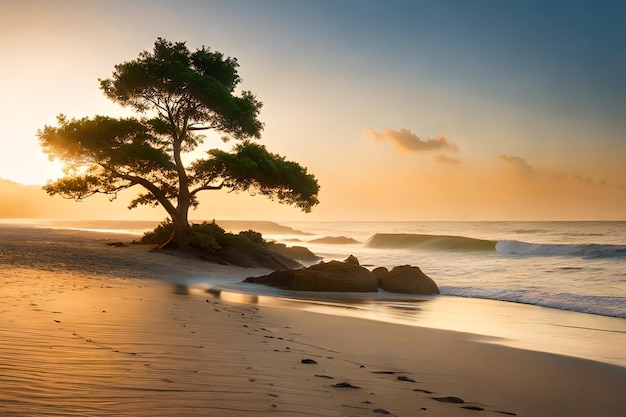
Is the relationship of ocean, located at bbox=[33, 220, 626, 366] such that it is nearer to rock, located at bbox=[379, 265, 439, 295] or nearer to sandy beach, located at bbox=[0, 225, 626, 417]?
rock, located at bbox=[379, 265, 439, 295]

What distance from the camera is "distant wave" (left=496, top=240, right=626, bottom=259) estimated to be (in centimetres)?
4128

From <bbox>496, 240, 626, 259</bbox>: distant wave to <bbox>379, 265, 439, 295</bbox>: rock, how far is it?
29.1 meters

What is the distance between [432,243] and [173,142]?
4027 cm

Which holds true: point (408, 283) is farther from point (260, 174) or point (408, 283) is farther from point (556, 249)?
point (556, 249)

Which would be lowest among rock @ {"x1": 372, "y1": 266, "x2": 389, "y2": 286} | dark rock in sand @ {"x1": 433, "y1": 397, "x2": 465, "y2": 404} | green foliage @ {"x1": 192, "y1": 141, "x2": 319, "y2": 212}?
dark rock in sand @ {"x1": 433, "y1": 397, "x2": 465, "y2": 404}

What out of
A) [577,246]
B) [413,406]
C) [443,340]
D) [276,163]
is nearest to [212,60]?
[276,163]

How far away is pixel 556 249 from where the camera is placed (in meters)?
46.8

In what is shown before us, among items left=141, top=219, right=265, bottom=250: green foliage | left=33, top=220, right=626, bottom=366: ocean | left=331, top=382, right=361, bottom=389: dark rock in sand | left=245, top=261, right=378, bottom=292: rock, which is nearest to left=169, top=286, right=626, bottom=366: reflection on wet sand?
left=33, top=220, right=626, bottom=366: ocean

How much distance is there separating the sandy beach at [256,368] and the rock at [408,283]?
25.7 ft

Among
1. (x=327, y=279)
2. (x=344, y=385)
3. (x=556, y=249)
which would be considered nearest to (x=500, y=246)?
(x=556, y=249)

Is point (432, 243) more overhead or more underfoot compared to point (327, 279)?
more overhead

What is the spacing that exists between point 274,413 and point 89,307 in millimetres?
5817

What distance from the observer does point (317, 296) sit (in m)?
14.9

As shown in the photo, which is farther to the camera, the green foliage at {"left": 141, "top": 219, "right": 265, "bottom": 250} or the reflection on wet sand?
the green foliage at {"left": 141, "top": 219, "right": 265, "bottom": 250}
